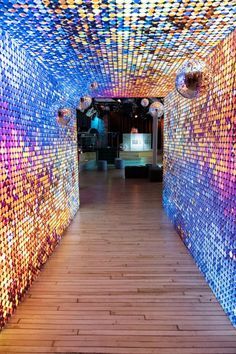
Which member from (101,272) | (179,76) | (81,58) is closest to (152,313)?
(101,272)

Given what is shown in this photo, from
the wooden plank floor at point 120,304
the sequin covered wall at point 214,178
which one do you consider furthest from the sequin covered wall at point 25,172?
the sequin covered wall at point 214,178

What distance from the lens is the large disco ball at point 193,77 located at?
7.79 feet

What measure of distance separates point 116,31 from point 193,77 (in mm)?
803

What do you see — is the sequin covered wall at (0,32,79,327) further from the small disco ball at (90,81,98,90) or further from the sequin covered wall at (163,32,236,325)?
the sequin covered wall at (163,32,236,325)

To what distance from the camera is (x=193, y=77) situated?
240 cm

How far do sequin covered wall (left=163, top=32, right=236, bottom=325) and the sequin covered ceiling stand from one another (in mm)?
359

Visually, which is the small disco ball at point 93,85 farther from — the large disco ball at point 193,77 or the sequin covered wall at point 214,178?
the large disco ball at point 193,77

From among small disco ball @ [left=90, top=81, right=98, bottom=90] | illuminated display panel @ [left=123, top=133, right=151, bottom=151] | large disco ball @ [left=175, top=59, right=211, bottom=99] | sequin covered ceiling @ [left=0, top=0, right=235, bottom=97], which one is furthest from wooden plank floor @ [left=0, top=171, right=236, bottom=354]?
illuminated display panel @ [left=123, top=133, right=151, bottom=151]

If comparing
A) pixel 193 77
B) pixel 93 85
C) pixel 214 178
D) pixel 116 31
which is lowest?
pixel 214 178

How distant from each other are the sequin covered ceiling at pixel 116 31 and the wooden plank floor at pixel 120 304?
2.45 meters

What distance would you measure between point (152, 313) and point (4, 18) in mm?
2697

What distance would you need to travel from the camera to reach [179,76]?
8.05 feet

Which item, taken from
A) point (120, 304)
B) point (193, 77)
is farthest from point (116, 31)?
point (120, 304)

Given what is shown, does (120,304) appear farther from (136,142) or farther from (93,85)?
(136,142)
